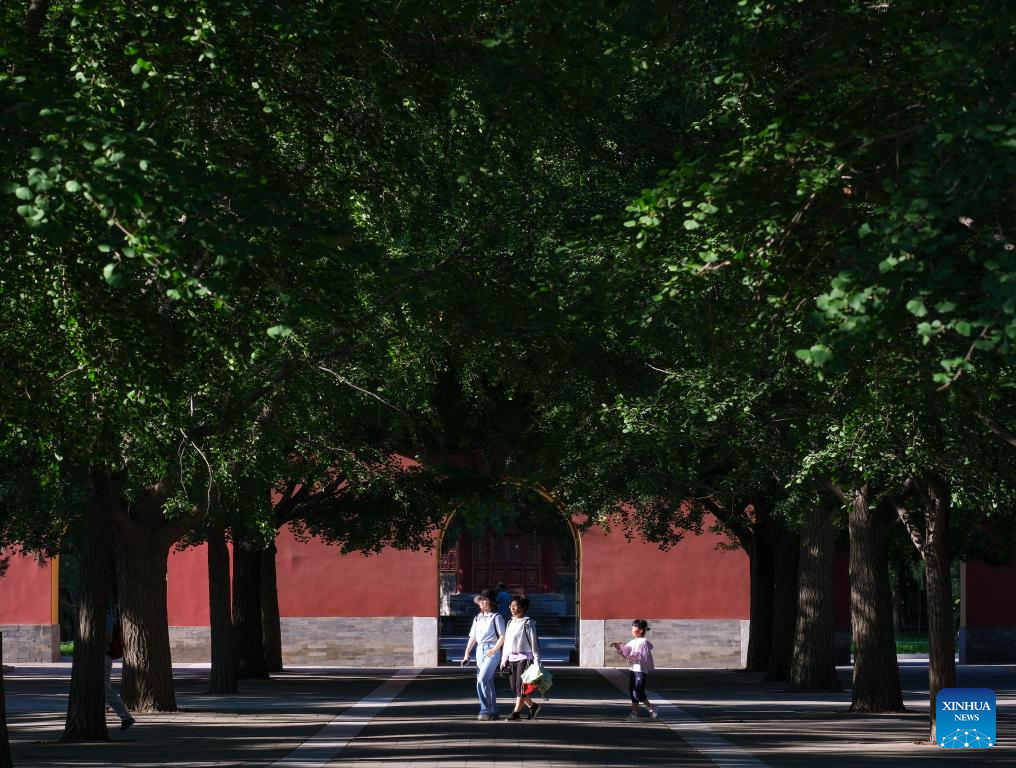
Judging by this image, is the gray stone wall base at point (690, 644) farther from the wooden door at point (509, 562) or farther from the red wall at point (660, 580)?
the wooden door at point (509, 562)

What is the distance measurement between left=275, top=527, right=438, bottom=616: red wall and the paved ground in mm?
8806

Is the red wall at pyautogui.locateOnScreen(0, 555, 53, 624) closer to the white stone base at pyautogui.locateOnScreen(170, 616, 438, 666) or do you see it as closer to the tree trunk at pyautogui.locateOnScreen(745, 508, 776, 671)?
the white stone base at pyautogui.locateOnScreen(170, 616, 438, 666)

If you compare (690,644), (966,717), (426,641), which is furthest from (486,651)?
(690,644)

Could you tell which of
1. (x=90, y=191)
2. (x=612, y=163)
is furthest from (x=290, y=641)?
(x=90, y=191)

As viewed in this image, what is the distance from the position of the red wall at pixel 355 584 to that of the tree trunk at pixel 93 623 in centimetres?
2094

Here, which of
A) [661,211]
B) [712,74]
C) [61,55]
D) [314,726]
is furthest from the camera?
[314,726]

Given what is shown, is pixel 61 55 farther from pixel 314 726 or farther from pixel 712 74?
pixel 314 726

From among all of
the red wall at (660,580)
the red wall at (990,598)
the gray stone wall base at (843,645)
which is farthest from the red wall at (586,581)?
the red wall at (990,598)

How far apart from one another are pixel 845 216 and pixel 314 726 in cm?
1139

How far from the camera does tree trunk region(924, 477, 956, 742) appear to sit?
717 inches

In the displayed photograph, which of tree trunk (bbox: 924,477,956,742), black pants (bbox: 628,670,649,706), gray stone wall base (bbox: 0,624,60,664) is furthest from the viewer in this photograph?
gray stone wall base (bbox: 0,624,60,664)

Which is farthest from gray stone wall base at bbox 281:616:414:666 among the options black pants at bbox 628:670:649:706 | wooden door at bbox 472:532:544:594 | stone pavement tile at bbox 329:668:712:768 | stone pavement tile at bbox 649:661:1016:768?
wooden door at bbox 472:532:544:594

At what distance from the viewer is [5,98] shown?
863 centimetres

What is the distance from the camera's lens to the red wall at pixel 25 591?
4184 cm
